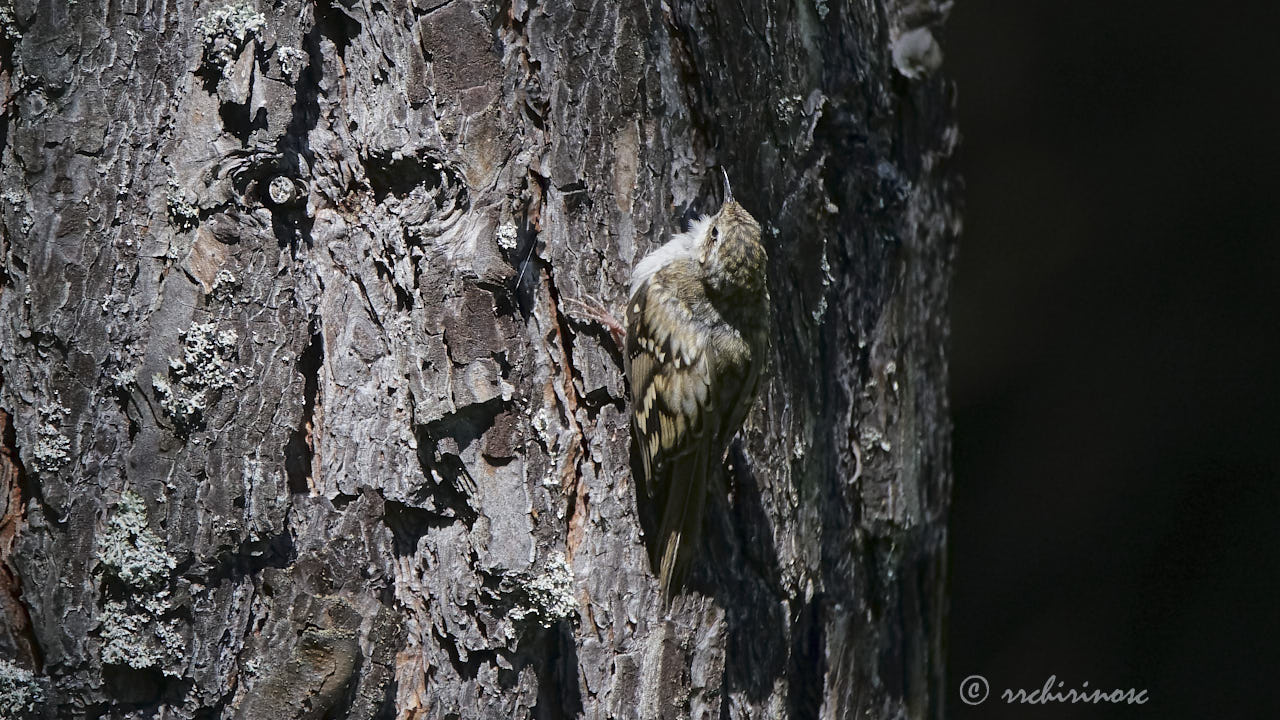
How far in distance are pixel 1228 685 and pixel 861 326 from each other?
102 inches

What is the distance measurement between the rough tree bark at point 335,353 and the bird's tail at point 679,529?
0.14 ft

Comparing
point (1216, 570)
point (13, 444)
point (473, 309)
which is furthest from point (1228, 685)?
point (13, 444)

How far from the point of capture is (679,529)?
183 cm

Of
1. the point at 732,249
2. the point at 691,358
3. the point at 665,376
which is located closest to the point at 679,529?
the point at 665,376

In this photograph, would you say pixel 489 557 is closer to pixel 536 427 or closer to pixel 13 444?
pixel 536 427

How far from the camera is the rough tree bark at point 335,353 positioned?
1.67m

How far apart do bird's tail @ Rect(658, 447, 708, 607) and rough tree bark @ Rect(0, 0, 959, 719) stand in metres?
0.04
